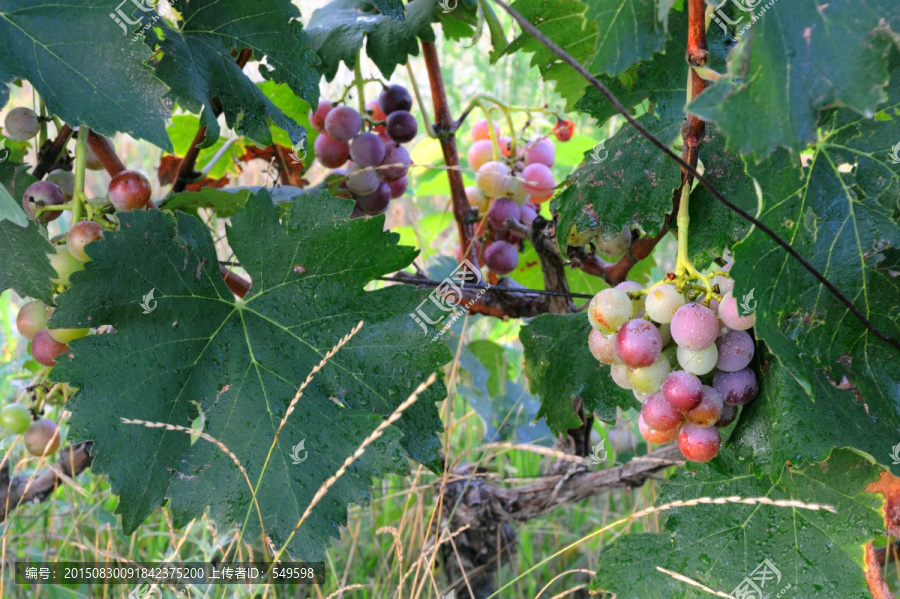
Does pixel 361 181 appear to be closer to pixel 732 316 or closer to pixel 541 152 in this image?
pixel 541 152

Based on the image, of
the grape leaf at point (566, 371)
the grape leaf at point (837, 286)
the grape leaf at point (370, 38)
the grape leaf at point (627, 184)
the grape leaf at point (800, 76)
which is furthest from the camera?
the grape leaf at point (370, 38)

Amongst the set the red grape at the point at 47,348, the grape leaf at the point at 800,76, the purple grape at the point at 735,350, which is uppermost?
the grape leaf at the point at 800,76

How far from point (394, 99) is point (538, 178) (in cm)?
30

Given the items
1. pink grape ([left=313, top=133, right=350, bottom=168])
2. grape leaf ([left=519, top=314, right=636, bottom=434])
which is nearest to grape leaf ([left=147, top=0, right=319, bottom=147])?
pink grape ([left=313, top=133, right=350, bottom=168])

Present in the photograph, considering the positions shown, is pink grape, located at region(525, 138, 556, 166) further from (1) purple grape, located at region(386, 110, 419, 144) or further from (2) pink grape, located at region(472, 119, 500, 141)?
(1) purple grape, located at region(386, 110, 419, 144)

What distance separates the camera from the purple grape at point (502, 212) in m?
1.29

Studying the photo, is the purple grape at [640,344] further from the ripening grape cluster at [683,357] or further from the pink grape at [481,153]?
the pink grape at [481,153]

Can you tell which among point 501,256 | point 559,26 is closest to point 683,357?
point 559,26

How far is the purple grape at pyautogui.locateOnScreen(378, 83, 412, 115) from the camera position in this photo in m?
1.28

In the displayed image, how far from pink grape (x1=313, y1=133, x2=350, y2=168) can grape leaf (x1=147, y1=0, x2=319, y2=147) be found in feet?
1.05

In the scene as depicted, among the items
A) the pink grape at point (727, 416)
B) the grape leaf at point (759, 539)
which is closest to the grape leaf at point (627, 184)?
the pink grape at point (727, 416)

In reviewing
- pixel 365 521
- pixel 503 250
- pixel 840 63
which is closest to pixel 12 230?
pixel 503 250

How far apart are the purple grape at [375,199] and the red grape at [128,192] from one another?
0.49 metres

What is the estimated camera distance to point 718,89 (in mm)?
540
